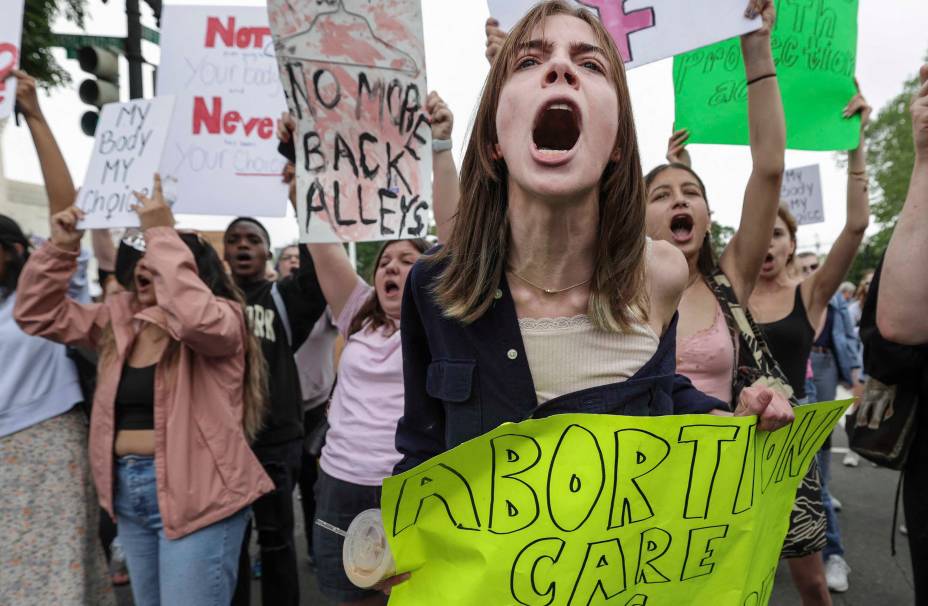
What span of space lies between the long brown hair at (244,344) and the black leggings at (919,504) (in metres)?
2.28

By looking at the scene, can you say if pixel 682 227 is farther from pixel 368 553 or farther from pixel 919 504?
pixel 368 553

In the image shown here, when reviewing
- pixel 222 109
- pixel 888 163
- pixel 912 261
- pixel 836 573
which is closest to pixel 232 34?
pixel 222 109

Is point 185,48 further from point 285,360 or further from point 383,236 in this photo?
point 383,236

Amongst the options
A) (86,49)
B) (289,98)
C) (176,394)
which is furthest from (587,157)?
(86,49)

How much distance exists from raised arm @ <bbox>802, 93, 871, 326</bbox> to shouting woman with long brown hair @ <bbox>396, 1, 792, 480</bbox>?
1.88m

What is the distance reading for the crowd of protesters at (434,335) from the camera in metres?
1.27

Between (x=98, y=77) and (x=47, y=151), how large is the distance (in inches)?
87.4

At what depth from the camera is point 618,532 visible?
1.18 meters

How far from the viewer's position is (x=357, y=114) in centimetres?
241

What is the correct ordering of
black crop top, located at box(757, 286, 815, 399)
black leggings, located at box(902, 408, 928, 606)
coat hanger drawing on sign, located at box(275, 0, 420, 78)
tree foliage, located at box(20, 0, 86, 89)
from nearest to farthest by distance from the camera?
black leggings, located at box(902, 408, 928, 606) → coat hanger drawing on sign, located at box(275, 0, 420, 78) → black crop top, located at box(757, 286, 815, 399) → tree foliage, located at box(20, 0, 86, 89)

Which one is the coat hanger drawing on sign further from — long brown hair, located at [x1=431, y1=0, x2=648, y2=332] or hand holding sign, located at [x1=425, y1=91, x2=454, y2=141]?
long brown hair, located at [x1=431, y1=0, x2=648, y2=332]

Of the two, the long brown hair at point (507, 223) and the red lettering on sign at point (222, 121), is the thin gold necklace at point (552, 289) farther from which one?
the red lettering on sign at point (222, 121)

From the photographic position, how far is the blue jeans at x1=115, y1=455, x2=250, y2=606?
7.65 ft

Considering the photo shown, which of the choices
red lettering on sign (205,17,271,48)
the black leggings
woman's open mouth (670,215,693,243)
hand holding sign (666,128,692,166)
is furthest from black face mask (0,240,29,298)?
the black leggings
